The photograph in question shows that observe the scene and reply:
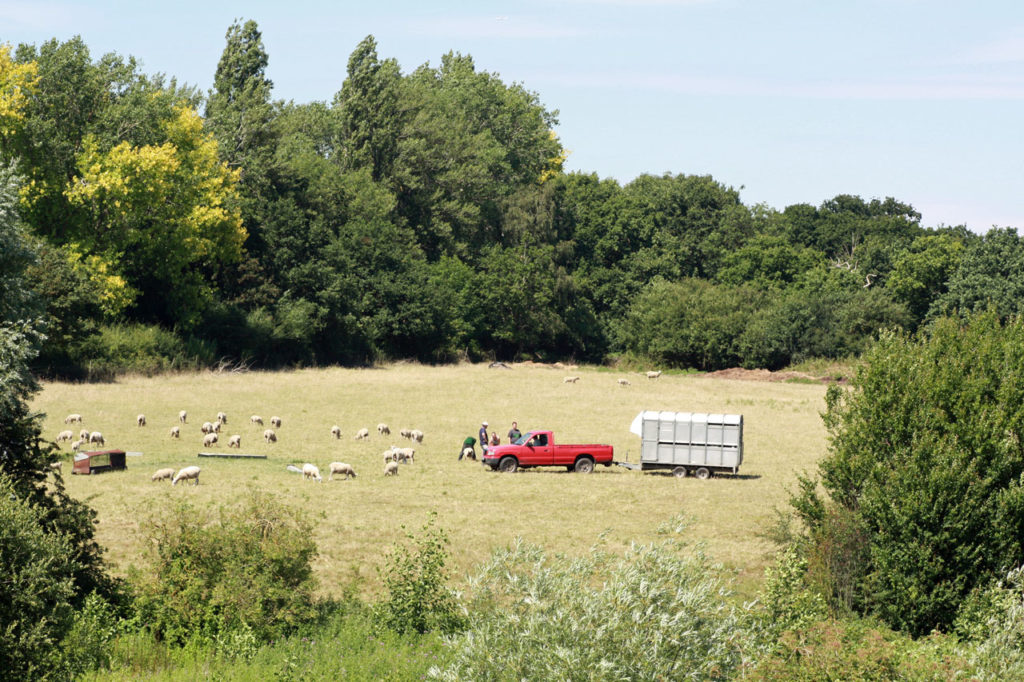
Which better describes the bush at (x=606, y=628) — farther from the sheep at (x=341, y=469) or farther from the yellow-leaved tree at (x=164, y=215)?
the yellow-leaved tree at (x=164, y=215)

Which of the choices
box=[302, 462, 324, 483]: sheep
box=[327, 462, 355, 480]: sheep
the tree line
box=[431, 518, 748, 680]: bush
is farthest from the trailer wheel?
the tree line

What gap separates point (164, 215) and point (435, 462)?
3228 centimetres

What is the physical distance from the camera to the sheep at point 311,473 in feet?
116

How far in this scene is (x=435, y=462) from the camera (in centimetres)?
4081

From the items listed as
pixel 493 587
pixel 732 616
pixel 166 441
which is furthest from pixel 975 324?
pixel 166 441

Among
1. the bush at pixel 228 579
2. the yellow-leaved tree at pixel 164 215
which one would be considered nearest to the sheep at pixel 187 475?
the bush at pixel 228 579

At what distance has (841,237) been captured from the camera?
116562mm

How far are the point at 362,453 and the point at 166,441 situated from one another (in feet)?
27.0

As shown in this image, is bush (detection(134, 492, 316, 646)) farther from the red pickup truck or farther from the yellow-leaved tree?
the yellow-leaved tree

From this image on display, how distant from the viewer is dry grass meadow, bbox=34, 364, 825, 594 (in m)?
28.6

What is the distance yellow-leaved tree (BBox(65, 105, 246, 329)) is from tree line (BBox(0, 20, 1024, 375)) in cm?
17

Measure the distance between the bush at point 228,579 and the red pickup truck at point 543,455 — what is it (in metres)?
18.5

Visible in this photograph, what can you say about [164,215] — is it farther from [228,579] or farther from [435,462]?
[228,579]

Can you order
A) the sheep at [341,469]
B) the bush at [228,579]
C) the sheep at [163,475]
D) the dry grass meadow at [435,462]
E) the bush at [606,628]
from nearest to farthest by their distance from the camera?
the bush at [606,628] → the bush at [228,579] → the dry grass meadow at [435,462] → the sheep at [163,475] → the sheep at [341,469]
